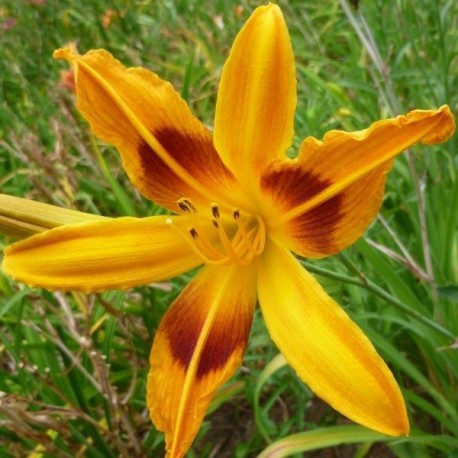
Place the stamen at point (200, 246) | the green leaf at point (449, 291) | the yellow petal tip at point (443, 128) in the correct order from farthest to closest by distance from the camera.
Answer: the green leaf at point (449, 291) → the stamen at point (200, 246) → the yellow petal tip at point (443, 128)

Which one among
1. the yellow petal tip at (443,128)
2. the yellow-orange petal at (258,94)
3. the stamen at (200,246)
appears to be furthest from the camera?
the stamen at (200,246)

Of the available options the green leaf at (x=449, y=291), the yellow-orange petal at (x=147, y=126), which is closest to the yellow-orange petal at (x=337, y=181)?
the yellow-orange petal at (x=147, y=126)

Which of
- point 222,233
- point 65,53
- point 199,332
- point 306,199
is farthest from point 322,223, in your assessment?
point 65,53

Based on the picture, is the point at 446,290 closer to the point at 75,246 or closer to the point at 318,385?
the point at 318,385

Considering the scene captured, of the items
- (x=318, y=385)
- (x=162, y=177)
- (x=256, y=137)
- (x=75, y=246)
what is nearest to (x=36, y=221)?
(x=75, y=246)

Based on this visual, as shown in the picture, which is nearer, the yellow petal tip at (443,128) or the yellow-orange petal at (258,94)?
the yellow petal tip at (443,128)

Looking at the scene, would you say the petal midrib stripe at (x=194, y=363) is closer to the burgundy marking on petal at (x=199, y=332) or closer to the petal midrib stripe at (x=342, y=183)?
the burgundy marking on petal at (x=199, y=332)

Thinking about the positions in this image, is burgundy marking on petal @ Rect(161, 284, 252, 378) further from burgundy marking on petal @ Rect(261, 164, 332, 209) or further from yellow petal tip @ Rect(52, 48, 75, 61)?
yellow petal tip @ Rect(52, 48, 75, 61)
